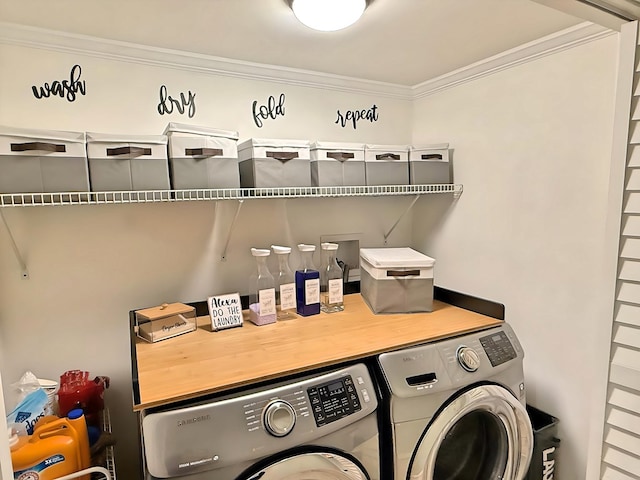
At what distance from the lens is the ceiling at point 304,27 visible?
4.54 feet

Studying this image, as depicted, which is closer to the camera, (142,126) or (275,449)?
(275,449)

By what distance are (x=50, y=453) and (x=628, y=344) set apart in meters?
1.80

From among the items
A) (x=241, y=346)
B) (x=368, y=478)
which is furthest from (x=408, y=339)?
(x=241, y=346)

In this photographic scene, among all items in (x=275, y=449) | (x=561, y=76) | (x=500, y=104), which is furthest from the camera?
(x=500, y=104)

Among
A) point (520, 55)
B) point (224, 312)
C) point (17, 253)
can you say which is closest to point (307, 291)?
point (224, 312)

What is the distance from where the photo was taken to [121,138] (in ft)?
4.81

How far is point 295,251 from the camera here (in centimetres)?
222

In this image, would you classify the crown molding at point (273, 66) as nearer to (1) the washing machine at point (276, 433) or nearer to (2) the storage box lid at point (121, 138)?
(2) the storage box lid at point (121, 138)

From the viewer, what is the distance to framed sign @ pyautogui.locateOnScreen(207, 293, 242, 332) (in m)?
1.67

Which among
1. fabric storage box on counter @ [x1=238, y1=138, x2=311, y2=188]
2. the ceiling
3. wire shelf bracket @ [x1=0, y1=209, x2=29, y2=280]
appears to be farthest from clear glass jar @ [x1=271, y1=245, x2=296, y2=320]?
wire shelf bracket @ [x1=0, y1=209, x2=29, y2=280]

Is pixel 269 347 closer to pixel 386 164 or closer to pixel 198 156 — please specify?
pixel 198 156

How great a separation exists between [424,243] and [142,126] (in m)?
1.73

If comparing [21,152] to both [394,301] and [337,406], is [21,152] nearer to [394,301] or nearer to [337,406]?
[337,406]

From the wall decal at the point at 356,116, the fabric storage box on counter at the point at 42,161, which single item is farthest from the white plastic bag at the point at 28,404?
the wall decal at the point at 356,116
